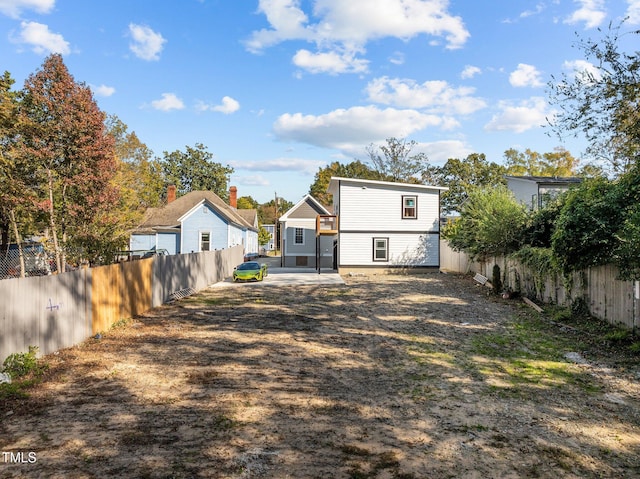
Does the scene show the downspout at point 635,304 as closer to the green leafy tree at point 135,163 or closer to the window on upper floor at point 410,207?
the window on upper floor at point 410,207

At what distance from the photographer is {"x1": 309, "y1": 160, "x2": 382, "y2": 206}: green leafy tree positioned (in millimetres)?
78375

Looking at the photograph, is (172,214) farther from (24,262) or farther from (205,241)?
(24,262)

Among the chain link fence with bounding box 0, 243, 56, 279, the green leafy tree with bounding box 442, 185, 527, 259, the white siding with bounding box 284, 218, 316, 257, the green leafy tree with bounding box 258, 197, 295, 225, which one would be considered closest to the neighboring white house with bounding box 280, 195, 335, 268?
the white siding with bounding box 284, 218, 316, 257

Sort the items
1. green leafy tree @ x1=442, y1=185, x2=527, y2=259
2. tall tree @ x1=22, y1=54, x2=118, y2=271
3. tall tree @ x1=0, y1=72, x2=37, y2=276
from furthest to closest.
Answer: green leafy tree @ x1=442, y1=185, x2=527, y2=259 → tall tree @ x1=22, y1=54, x2=118, y2=271 → tall tree @ x1=0, y1=72, x2=37, y2=276

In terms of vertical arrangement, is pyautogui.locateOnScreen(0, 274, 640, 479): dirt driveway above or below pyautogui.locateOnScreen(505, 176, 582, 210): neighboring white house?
below

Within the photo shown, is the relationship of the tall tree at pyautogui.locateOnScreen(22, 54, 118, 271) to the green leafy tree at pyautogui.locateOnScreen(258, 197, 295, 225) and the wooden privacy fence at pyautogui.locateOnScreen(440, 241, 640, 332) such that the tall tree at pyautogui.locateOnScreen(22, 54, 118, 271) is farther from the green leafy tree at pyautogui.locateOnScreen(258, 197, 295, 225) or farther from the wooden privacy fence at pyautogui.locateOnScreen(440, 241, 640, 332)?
the green leafy tree at pyautogui.locateOnScreen(258, 197, 295, 225)

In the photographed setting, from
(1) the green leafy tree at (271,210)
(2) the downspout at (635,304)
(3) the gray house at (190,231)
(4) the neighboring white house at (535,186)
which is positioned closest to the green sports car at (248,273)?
(3) the gray house at (190,231)

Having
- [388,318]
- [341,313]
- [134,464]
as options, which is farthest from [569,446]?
[341,313]

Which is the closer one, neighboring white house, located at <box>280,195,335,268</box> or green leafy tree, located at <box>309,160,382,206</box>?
neighboring white house, located at <box>280,195,335,268</box>

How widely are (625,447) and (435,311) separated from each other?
968 cm

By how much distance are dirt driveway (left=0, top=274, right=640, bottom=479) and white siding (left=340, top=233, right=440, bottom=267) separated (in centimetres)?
1799

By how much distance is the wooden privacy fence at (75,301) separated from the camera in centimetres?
776

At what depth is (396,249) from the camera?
100.0ft

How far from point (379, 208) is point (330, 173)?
54158 millimetres
